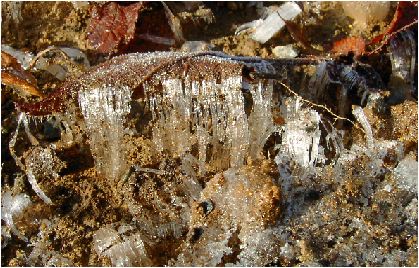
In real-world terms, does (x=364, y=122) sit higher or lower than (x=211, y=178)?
higher

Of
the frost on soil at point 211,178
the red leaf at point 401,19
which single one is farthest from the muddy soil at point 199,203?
the red leaf at point 401,19

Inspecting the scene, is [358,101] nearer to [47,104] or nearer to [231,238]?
[231,238]

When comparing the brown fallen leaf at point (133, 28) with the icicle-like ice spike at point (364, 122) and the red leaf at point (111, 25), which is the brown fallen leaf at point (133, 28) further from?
the icicle-like ice spike at point (364, 122)

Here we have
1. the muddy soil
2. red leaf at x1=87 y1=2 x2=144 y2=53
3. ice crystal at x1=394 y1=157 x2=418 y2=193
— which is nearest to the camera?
the muddy soil

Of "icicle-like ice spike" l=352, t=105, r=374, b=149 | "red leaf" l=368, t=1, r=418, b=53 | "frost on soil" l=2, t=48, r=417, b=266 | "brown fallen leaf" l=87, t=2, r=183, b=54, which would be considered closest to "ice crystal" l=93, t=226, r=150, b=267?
"frost on soil" l=2, t=48, r=417, b=266

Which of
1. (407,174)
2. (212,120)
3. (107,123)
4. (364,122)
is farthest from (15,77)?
(407,174)

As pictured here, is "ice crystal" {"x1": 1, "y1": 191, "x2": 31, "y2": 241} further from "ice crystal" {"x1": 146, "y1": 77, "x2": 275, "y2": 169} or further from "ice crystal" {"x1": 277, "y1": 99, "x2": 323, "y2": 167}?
"ice crystal" {"x1": 277, "y1": 99, "x2": 323, "y2": 167}

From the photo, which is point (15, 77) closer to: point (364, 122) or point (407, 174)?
point (364, 122)

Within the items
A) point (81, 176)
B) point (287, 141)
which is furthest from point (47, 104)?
point (287, 141)
